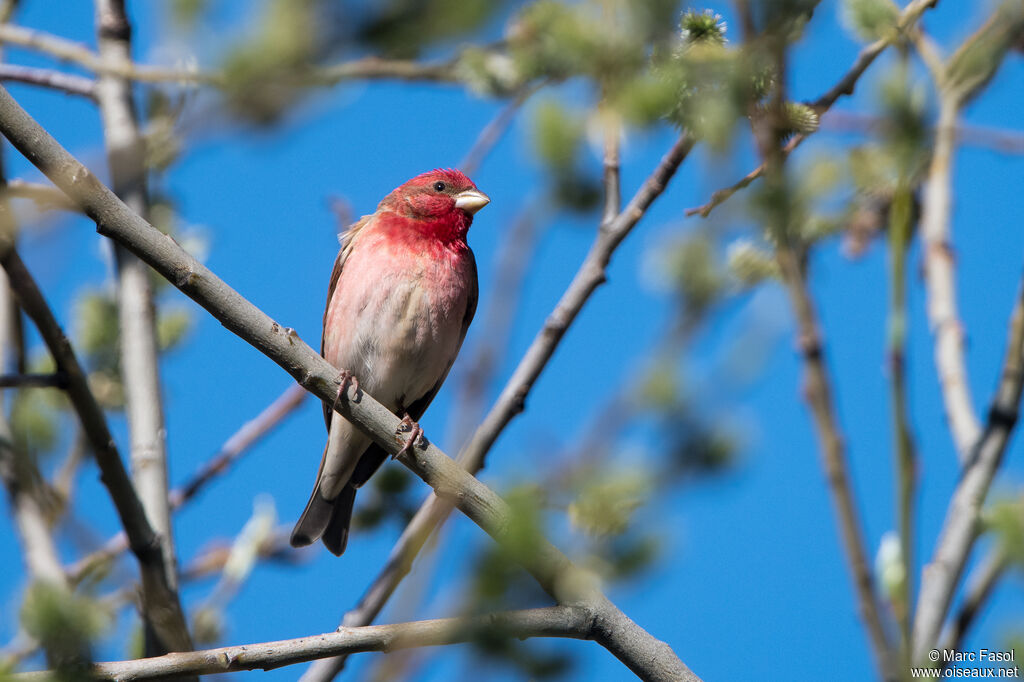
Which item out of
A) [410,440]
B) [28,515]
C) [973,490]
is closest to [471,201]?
[410,440]

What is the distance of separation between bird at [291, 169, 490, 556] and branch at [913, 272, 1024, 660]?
3.03 meters

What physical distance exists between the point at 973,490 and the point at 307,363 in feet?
10.4

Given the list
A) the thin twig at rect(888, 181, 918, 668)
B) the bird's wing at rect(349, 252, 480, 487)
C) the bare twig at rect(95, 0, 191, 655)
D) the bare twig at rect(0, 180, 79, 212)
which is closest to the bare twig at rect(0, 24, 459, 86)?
the bare twig at rect(95, 0, 191, 655)

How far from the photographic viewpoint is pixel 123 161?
5105mm

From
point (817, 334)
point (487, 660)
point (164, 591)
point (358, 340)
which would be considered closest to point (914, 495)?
point (817, 334)

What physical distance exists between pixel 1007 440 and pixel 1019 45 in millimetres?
2430

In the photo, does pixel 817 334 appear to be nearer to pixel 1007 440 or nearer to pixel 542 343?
pixel 542 343

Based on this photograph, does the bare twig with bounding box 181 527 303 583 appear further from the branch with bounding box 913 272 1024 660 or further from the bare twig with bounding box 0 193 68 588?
the branch with bounding box 913 272 1024 660

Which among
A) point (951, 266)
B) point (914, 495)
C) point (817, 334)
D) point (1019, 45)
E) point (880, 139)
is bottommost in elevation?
point (914, 495)

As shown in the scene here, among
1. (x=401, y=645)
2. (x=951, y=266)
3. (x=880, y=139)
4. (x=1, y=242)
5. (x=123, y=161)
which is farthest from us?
(x=951, y=266)

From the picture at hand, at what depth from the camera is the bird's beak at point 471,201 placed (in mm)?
6953

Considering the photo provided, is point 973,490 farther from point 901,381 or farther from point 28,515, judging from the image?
point 28,515

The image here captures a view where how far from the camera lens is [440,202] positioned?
274 inches

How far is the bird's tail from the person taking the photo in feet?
21.0
